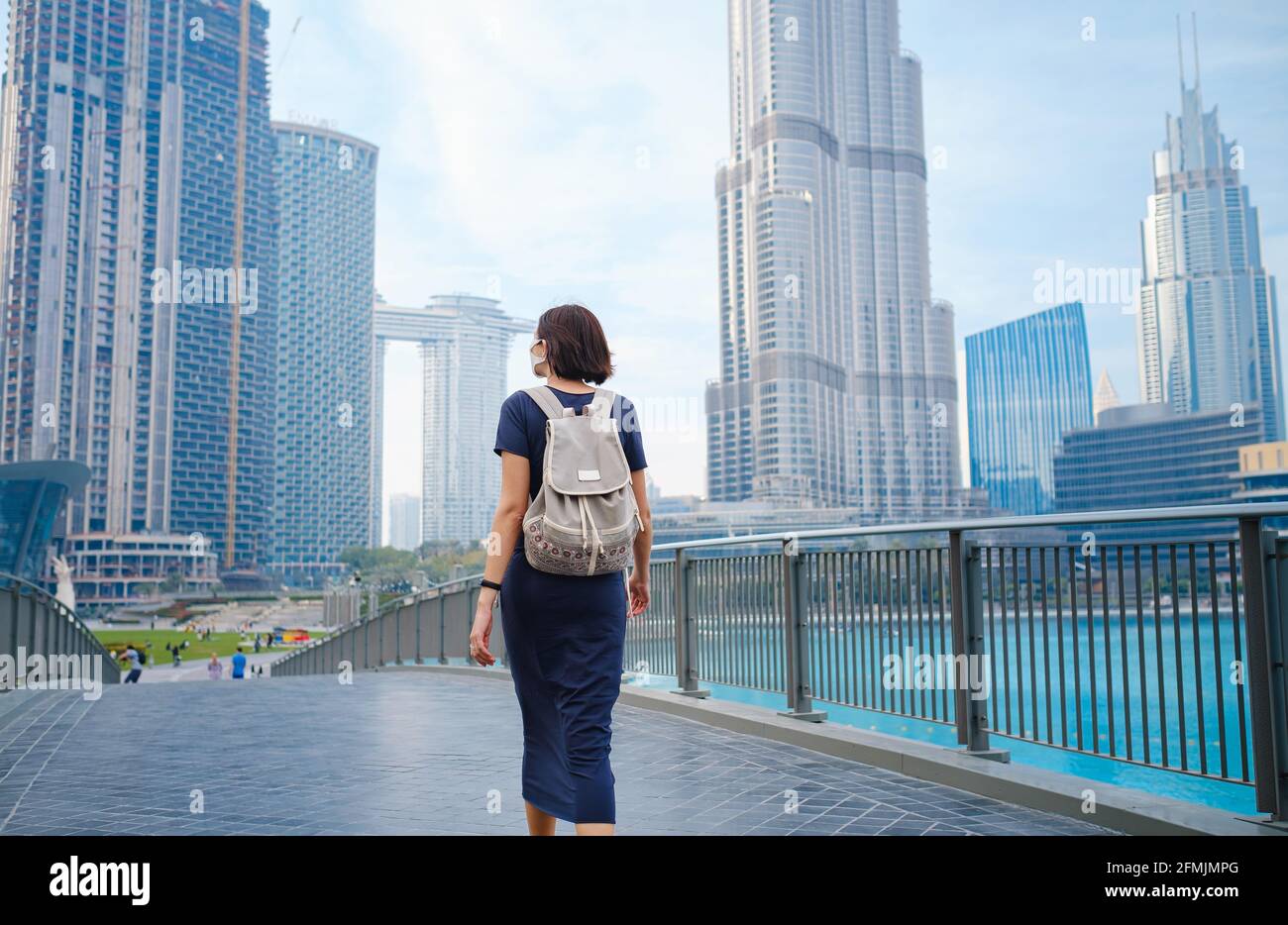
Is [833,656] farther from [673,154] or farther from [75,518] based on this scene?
[673,154]

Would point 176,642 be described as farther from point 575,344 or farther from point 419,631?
point 575,344

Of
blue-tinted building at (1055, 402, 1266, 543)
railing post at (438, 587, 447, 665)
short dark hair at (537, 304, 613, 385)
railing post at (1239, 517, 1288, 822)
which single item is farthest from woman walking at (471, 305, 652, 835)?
blue-tinted building at (1055, 402, 1266, 543)

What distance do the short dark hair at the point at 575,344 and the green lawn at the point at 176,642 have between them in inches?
3457

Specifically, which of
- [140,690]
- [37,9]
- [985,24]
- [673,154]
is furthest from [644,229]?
[140,690]

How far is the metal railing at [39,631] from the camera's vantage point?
9852mm

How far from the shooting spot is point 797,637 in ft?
21.6

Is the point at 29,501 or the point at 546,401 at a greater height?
the point at 29,501

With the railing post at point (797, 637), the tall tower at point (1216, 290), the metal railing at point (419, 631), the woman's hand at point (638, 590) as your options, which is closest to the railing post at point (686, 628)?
the railing post at point (797, 637)

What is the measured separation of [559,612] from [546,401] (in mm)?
688

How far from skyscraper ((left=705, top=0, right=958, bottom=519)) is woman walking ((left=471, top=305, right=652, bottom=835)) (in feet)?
440

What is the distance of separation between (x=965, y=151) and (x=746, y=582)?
8208 inches

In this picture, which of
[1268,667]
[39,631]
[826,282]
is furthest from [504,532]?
[826,282]

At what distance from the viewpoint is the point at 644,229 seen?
177625mm

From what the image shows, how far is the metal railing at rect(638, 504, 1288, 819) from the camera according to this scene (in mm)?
3744
